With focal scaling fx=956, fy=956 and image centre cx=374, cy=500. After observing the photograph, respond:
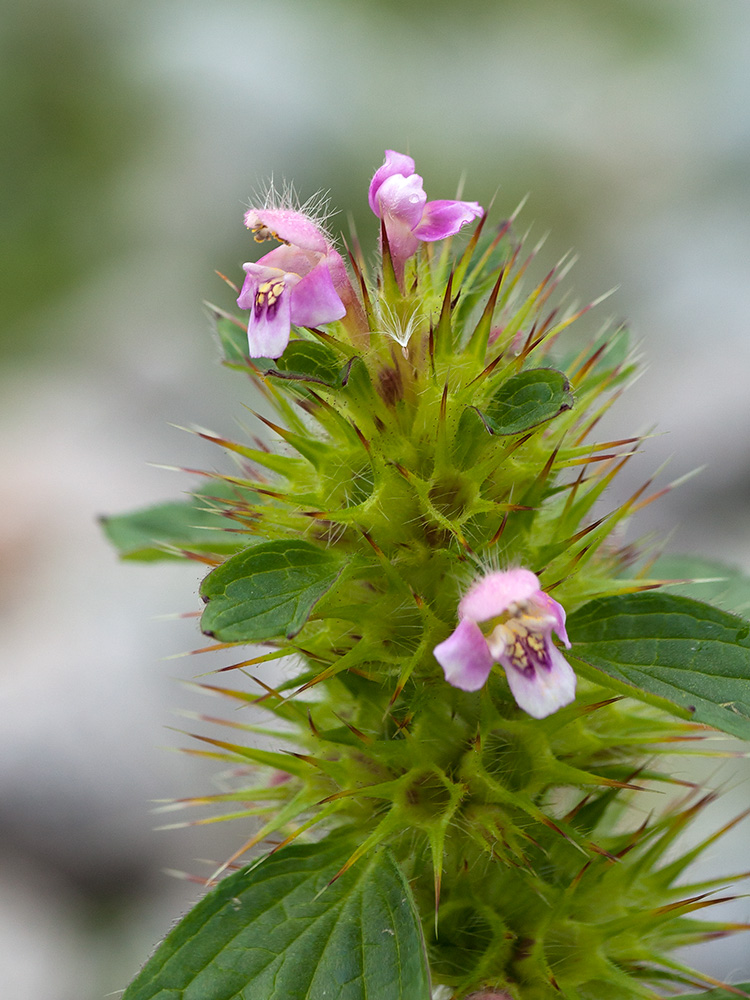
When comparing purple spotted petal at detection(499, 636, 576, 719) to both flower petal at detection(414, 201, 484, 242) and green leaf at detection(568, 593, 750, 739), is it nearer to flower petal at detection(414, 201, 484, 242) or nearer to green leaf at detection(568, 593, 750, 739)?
green leaf at detection(568, 593, 750, 739)

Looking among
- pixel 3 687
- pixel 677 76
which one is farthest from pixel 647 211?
pixel 3 687

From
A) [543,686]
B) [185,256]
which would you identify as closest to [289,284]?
[543,686]

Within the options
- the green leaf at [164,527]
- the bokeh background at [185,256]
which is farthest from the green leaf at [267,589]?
the bokeh background at [185,256]

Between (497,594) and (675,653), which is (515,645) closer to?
(497,594)

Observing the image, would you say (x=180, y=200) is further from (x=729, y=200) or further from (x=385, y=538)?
(x=385, y=538)

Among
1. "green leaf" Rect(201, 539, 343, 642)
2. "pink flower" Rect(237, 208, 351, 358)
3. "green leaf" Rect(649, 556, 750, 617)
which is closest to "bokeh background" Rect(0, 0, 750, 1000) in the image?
"green leaf" Rect(649, 556, 750, 617)
